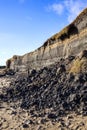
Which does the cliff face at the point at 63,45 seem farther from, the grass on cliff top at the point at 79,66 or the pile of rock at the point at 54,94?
the grass on cliff top at the point at 79,66

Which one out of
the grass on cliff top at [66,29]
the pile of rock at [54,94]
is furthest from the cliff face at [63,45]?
the pile of rock at [54,94]

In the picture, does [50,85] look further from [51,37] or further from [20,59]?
[20,59]

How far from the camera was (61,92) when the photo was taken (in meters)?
25.5

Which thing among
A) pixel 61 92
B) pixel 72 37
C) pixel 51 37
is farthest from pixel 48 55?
pixel 61 92

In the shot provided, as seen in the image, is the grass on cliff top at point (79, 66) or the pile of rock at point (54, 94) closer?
the pile of rock at point (54, 94)

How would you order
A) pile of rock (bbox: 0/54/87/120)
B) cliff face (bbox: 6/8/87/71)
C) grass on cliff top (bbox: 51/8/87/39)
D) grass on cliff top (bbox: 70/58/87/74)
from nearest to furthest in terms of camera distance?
pile of rock (bbox: 0/54/87/120), grass on cliff top (bbox: 70/58/87/74), cliff face (bbox: 6/8/87/71), grass on cliff top (bbox: 51/8/87/39)

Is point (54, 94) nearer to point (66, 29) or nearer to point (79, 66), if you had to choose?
point (79, 66)

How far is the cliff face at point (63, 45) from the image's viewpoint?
116ft

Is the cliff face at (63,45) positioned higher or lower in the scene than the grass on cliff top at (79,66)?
higher

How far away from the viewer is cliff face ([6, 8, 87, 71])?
35438 mm

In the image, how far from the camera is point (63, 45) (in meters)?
42.1

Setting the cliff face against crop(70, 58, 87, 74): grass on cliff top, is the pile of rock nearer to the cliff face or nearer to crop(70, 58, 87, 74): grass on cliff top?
crop(70, 58, 87, 74): grass on cliff top

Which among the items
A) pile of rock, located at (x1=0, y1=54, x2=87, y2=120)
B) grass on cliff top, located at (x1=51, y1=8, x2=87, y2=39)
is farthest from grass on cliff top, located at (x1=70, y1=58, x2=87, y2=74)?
grass on cliff top, located at (x1=51, y1=8, x2=87, y2=39)

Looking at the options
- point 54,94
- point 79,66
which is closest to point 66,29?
point 79,66
